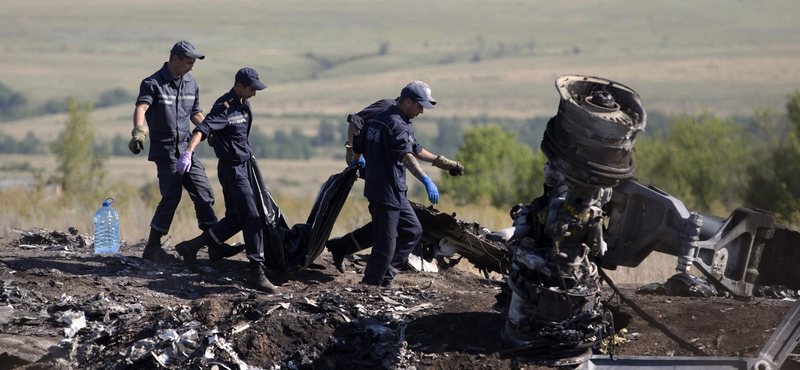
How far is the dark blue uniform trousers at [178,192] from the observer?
849 centimetres

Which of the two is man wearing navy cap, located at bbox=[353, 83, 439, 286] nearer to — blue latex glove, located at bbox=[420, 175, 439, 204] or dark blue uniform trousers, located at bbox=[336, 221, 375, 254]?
blue latex glove, located at bbox=[420, 175, 439, 204]

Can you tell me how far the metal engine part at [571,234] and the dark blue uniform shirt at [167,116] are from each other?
3.78m

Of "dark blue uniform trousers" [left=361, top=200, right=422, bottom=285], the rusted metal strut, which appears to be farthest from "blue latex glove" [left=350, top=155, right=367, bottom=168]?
the rusted metal strut

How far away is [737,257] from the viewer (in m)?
7.32

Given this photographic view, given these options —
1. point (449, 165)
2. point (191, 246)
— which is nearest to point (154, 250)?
point (191, 246)

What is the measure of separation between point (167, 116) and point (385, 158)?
7.12ft

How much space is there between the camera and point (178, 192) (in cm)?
852

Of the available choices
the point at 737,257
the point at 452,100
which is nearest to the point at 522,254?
the point at 737,257

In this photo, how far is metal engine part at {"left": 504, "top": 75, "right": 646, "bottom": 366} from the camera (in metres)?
5.81

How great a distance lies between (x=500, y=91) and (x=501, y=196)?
95101 millimetres

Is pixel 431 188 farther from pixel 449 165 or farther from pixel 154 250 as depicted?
pixel 154 250

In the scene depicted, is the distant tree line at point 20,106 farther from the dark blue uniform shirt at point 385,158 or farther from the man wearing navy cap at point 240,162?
the dark blue uniform shirt at point 385,158

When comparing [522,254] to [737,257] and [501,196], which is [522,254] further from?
[501,196]

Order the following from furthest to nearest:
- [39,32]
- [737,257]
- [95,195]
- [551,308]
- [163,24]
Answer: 1. [163,24]
2. [39,32]
3. [95,195]
4. [737,257]
5. [551,308]
